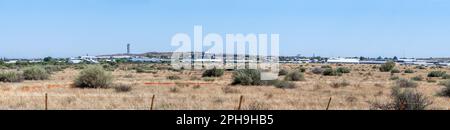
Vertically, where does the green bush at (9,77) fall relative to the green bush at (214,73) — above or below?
above

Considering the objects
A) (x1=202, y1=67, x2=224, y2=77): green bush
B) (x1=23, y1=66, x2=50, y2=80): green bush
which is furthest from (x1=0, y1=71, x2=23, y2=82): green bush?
(x1=202, y1=67, x2=224, y2=77): green bush

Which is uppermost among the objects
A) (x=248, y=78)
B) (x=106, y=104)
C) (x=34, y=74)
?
(x=106, y=104)

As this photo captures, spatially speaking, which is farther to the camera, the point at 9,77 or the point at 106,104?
the point at 9,77

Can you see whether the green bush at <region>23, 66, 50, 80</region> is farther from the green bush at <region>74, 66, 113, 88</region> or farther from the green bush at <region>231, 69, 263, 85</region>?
the green bush at <region>231, 69, 263, 85</region>

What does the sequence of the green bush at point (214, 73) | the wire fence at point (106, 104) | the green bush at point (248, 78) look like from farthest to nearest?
the green bush at point (214, 73)
the green bush at point (248, 78)
the wire fence at point (106, 104)

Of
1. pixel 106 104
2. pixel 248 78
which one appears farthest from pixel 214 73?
pixel 106 104

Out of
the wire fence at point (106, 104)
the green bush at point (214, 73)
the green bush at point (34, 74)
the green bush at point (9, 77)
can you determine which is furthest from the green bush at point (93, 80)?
the green bush at point (214, 73)

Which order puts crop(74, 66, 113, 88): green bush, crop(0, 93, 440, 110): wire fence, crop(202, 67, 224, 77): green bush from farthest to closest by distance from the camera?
crop(202, 67, 224, 77): green bush < crop(74, 66, 113, 88): green bush < crop(0, 93, 440, 110): wire fence

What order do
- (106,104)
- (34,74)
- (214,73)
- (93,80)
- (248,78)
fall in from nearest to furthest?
(106,104)
(93,80)
(248,78)
(34,74)
(214,73)

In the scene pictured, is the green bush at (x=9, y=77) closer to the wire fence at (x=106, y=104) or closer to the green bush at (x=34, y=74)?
the green bush at (x=34, y=74)

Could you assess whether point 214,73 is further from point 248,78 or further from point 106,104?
point 106,104
